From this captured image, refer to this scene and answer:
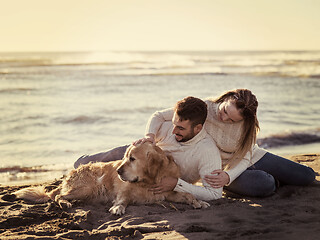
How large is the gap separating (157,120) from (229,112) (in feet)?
2.74

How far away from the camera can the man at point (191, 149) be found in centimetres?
399

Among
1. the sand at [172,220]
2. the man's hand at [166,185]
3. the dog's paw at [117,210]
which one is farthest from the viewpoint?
the man's hand at [166,185]

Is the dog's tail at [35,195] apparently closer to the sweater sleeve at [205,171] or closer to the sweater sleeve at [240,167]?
the sweater sleeve at [205,171]

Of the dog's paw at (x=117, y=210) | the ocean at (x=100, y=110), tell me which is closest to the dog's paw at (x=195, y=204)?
the dog's paw at (x=117, y=210)

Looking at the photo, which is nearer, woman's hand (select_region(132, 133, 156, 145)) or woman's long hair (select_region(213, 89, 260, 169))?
woman's hand (select_region(132, 133, 156, 145))

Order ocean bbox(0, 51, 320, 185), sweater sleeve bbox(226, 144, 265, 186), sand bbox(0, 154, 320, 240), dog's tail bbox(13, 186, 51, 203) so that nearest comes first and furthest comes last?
sand bbox(0, 154, 320, 240) → sweater sleeve bbox(226, 144, 265, 186) → dog's tail bbox(13, 186, 51, 203) → ocean bbox(0, 51, 320, 185)

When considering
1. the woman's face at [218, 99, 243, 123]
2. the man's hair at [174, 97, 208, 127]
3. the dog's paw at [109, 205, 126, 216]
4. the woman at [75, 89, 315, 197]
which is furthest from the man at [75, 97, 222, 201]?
the dog's paw at [109, 205, 126, 216]

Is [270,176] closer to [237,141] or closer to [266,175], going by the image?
[266,175]

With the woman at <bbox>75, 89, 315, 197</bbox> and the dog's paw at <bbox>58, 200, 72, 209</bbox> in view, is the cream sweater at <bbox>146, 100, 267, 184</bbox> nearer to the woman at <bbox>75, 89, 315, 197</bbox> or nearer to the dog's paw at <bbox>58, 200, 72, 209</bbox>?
the woman at <bbox>75, 89, 315, 197</bbox>

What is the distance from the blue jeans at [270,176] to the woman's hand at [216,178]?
20.4 inches

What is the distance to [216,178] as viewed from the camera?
402 centimetres

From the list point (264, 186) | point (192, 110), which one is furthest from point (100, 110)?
point (192, 110)

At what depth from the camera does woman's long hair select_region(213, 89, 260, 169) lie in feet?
13.6

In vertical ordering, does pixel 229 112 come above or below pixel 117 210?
above
